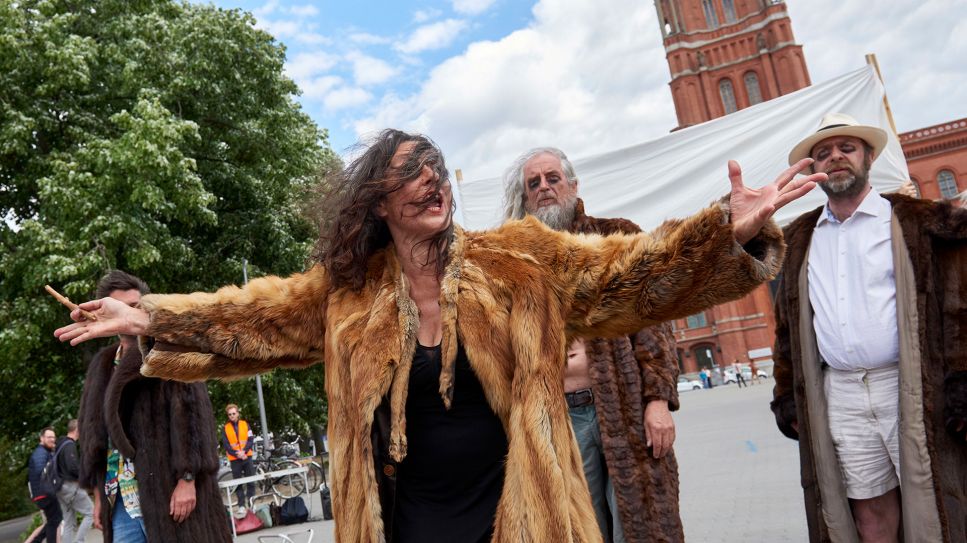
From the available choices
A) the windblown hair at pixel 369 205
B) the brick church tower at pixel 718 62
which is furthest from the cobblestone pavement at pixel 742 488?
the brick church tower at pixel 718 62

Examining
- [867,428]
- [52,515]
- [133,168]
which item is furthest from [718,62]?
[867,428]

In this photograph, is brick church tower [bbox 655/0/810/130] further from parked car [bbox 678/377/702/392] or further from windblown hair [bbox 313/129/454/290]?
windblown hair [bbox 313/129/454/290]

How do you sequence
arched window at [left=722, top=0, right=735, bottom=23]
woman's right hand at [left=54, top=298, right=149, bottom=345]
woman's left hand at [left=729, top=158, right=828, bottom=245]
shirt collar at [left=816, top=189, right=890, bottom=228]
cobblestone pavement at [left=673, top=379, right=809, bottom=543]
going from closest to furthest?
woman's left hand at [left=729, top=158, right=828, bottom=245] < woman's right hand at [left=54, top=298, right=149, bottom=345] < shirt collar at [left=816, top=189, right=890, bottom=228] < cobblestone pavement at [left=673, top=379, right=809, bottom=543] < arched window at [left=722, top=0, right=735, bottom=23]

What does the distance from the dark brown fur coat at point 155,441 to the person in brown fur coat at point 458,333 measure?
229 centimetres

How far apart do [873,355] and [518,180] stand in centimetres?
201

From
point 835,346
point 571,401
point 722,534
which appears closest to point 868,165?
point 835,346

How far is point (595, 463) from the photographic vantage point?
12.3 ft

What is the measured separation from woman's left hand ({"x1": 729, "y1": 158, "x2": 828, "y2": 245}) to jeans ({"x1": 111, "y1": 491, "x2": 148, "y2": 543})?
4.02 meters

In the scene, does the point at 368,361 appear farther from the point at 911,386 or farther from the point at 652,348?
the point at 911,386

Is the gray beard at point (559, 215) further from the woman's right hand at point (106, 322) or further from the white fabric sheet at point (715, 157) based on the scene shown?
the woman's right hand at point (106, 322)

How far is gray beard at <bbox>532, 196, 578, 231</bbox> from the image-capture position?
4.07m

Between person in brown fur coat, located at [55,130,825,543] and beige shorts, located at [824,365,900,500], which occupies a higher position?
person in brown fur coat, located at [55,130,825,543]

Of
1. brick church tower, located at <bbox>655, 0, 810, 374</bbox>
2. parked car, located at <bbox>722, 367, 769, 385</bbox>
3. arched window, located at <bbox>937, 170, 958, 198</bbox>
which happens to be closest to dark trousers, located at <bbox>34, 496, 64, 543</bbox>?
parked car, located at <bbox>722, 367, 769, 385</bbox>

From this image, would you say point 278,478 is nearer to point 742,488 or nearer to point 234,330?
point 742,488
